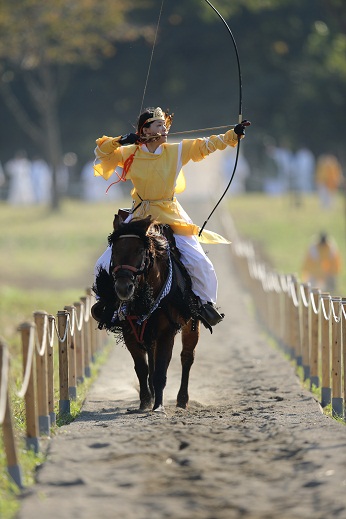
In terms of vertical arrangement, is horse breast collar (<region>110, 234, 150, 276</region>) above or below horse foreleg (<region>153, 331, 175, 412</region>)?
above

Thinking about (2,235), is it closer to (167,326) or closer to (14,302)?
(14,302)

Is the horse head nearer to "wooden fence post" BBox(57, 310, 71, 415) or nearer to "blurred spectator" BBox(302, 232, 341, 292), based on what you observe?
"wooden fence post" BBox(57, 310, 71, 415)

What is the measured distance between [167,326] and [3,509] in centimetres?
404

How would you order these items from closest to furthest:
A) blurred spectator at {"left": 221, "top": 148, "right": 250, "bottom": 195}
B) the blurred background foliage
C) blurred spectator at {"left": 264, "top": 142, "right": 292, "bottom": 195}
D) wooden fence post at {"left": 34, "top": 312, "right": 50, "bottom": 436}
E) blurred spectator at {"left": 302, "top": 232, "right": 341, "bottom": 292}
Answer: wooden fence post at {"left": 34, "top": 312, "right": 50, "bottom": 436} → blurred spectator at {"left": 302, "top": 232, "right": 341, "bottom": 292} → the blurred background foliage → blurred spectator at {"left": 221, "top": 148, "right": 250, "bottom": 195} → blurred spectator at {"left": 264, "top": 142, "right": 292, "bottom": 195}

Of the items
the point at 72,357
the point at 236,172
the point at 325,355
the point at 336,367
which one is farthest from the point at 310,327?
the point at 236,172

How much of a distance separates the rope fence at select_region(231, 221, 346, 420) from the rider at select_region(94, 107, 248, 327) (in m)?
1.23

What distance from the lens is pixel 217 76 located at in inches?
2030

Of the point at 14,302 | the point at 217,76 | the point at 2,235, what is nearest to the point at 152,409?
the point at 14,302

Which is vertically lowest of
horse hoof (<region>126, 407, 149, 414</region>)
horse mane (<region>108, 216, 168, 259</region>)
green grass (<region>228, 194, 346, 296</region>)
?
horse hoof (<region>126, 407, 149, 414</region>)

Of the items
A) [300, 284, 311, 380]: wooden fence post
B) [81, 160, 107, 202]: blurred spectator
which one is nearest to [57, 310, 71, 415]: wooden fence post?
[300, 284, 311, 380]: wooden fence post

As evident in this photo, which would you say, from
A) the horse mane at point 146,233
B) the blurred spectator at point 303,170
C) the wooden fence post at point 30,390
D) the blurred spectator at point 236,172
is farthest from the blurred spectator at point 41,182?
the wooden fence post at point 30,390

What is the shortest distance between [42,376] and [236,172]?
43041 mm

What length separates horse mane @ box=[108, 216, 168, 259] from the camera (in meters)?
10.4

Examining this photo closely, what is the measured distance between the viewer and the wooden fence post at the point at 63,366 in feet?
37.0
